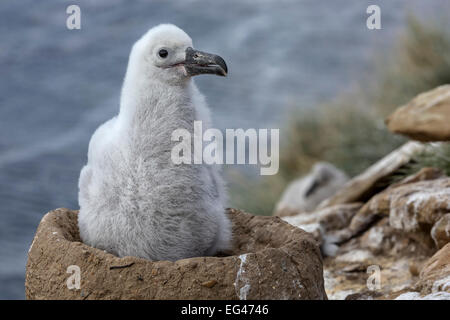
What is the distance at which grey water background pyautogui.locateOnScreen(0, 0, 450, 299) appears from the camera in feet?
42.4

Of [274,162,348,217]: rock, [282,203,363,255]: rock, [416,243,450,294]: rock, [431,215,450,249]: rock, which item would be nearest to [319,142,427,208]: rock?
[282,203,363,255]: rock

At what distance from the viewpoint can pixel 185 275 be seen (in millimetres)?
3066

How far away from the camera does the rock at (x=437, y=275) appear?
3556 mm

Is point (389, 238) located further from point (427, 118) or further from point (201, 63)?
point (201, 63)

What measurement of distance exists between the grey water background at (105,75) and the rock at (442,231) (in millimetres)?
7419

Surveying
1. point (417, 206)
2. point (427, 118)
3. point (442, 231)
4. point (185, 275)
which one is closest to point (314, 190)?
point (427, 118)

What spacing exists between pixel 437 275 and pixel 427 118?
84.1 inches

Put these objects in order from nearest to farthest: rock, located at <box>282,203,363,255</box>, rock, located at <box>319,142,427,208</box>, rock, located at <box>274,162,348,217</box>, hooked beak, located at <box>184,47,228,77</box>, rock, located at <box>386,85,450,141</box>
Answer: hooked beak, located at <box>184,47,228,77</box>
rock, located at <box>386,85,450,141</box>
rock, located at <box>282,203,363,255</box>
rock, located at <box>319,142,427,208</box>
rock, located at <box>274,162,348,217</box>

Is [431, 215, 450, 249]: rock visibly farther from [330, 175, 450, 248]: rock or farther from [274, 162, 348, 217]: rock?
[274, 162, 348, 217]: rock

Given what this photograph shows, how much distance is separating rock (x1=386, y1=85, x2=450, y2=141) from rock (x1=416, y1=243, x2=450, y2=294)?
69.1 inches

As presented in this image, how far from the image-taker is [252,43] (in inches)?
720

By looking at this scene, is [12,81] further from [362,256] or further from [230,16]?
[362,256]

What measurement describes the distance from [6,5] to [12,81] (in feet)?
7.95

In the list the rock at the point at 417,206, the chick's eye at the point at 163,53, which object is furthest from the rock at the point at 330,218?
the chick's eye at the point at 163,53
